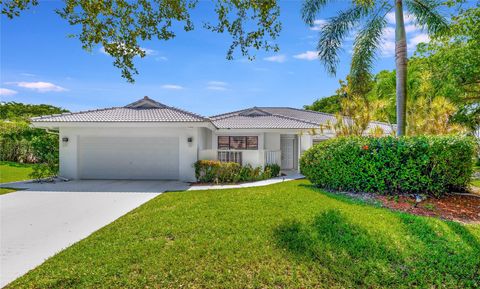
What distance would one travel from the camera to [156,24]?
7.11 m

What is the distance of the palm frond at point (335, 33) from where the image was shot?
13461 mm

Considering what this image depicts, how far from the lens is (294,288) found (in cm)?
398

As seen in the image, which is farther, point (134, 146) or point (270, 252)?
point (134, 146)

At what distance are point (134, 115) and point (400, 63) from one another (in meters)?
13.6

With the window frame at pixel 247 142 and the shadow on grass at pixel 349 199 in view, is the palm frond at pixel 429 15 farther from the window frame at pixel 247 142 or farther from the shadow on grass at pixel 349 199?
the window frame at pixel 247 142

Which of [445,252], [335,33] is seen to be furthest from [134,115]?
[445,252]

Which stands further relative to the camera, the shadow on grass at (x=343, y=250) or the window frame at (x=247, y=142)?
the window frame at (x=247, y=142)

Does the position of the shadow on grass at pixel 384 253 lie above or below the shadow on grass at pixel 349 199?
below

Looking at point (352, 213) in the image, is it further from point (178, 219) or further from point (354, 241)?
point (178, 219)

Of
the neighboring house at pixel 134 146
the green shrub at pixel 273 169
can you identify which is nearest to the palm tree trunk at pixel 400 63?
the neighboring house at pixel 134 146

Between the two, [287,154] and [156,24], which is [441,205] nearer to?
[156,24]

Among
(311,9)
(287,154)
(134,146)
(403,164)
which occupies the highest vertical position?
(311,9)

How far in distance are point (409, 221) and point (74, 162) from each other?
15478 mm

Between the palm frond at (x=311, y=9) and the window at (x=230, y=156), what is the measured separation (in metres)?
7.76
